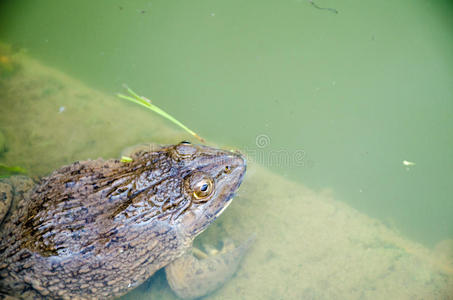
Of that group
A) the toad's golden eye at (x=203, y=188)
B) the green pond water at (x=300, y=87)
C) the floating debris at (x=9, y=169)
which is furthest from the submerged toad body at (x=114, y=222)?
the green pond water at (x=300, y=87)

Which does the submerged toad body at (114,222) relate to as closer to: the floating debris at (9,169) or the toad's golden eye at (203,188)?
the toad's golden eye at (203,188)

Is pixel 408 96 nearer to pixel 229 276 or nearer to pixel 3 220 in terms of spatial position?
pixel 229 276

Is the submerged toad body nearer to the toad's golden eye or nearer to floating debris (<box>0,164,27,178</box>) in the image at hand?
the toad's golden eye

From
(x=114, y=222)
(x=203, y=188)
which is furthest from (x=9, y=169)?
(x=203, y=188)

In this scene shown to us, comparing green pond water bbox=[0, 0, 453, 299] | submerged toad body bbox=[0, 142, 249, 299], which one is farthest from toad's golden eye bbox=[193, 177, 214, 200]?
green pond water bbox=[0, 0, 453, 299]

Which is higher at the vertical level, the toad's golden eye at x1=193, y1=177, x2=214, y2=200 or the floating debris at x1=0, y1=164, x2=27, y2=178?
the toad's golden eye at x1=193, y1=177, x2=214, y2=200

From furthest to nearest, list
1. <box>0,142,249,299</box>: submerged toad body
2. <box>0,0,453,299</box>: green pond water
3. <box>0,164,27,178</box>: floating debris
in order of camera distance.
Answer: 1. <box>0,0,453,299</box>: green pond water
2. <box>0,164,27,178</box>: floating debris
3. <box>0,142,249,299</box>: submerged toad body

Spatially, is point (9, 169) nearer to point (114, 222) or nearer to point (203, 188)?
point (114, 222)
